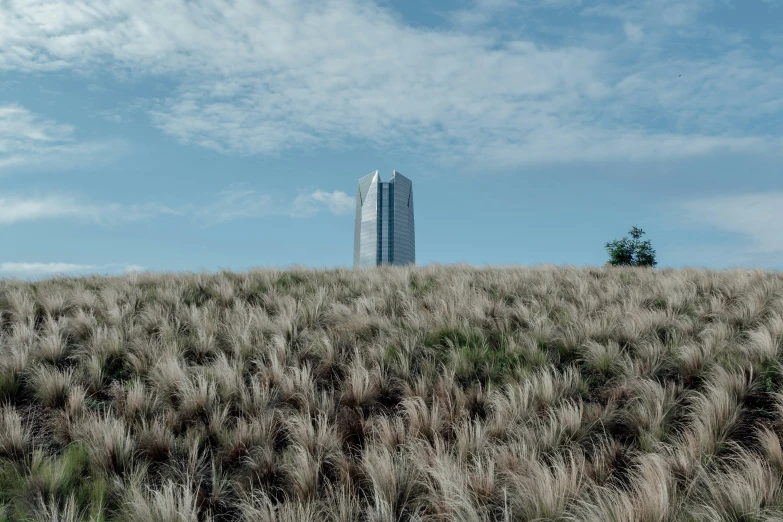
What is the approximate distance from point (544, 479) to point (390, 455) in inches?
51.0

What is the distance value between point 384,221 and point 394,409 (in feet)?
525

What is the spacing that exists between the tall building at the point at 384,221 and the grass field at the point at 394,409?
150m

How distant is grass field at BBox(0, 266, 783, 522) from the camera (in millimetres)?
4102

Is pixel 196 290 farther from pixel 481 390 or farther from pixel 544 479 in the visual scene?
pixel 544 479

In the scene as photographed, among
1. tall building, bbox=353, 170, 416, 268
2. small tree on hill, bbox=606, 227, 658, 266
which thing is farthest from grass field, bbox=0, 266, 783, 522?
tall building, bbox=353, 170, 416, 268

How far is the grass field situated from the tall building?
491ft

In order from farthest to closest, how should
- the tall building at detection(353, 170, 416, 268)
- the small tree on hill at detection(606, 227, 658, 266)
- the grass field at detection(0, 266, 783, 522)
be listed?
1. the tall building at detection(353, 170, 416, 268)
2. the small tree on hill at detection(606, 227, 658, 266)
3. the grass field at detection(0, 266, 783, 522)

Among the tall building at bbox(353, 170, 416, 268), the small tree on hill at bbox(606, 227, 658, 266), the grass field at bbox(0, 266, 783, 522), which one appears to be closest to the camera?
the grass field at bbox(0, 266, 783, 522)

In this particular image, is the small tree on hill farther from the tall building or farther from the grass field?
the tall building

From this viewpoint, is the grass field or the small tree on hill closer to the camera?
the grass field

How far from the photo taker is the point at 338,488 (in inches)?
170

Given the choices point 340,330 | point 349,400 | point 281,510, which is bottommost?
point 281,510

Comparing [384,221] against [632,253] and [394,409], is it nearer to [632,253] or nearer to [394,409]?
[632,253]

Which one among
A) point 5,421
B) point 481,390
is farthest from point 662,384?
point 5,421
